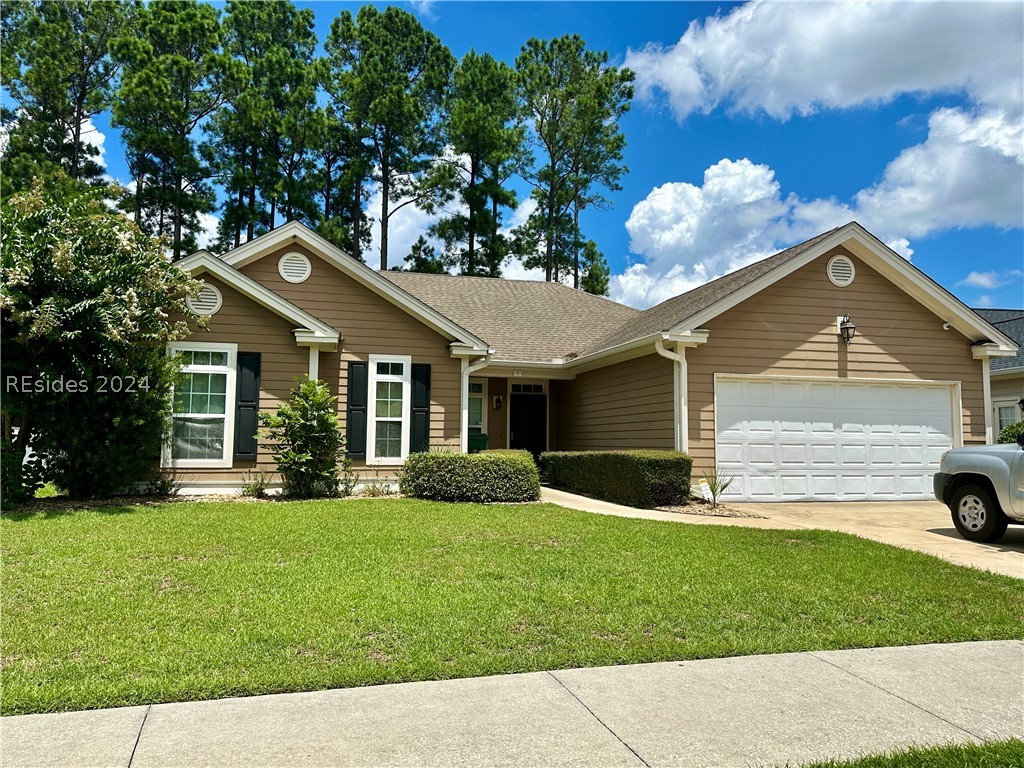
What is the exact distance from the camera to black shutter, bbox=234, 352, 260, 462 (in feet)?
37.5

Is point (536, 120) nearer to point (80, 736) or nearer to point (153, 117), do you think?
point (153, 117)

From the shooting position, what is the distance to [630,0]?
14164 millimetres

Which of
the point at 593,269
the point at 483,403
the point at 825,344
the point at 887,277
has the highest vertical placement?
the point at 593,269

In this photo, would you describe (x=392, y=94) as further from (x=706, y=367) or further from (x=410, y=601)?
(x=410, y=601)

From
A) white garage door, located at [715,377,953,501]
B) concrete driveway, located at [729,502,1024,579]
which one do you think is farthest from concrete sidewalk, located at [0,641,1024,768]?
white garage door, located at [715,377,953,501]

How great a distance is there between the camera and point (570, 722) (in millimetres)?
3348

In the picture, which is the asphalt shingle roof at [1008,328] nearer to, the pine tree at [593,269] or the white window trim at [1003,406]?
the white window trim at [1003,406]

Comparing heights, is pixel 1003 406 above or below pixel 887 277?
below

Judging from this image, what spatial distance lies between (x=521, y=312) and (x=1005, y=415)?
12888 millimetres

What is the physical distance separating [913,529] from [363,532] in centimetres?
749

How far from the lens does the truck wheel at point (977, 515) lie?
27.3 feet

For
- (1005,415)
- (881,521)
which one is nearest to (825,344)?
(881,521)

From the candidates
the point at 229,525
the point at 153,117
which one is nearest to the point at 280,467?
the point at 229,525

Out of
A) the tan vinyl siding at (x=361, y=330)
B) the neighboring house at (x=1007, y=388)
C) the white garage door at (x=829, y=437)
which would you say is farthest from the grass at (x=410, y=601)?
the neighboring house at (x=1007, y=388)
